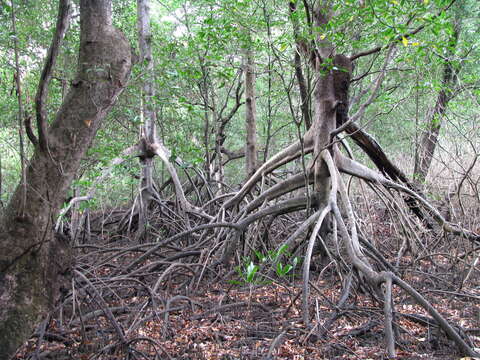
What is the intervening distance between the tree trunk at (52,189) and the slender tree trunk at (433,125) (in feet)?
12.9

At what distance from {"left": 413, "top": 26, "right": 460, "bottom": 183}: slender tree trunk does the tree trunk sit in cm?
392

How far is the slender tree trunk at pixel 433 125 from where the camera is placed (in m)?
5.45

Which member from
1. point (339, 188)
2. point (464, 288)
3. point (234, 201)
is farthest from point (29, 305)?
point (464, 288)

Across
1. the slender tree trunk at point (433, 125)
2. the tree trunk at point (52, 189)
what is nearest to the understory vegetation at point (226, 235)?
the tree trunk at point (52, 189)

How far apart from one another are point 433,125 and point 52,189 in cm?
675

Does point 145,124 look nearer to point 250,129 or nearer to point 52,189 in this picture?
point 250,129

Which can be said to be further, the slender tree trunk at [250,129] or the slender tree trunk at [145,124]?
the slender tree trunk at [250,129]

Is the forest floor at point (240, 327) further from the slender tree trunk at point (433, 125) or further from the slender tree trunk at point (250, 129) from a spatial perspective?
the slender tree trunk at point (250, 129)

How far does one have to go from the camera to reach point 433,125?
7.00 m

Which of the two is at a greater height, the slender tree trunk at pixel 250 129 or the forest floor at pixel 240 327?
the slender tree trunk at pixel 250 129

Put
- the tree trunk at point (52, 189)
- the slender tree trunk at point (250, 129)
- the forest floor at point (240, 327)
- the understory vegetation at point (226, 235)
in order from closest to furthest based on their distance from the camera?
1. the tree trunk at point (52, 189)
2. the understory vegetation at point (226, 235)
3. the forest floor at point (240, 327)
4. the slender tree trunk at point (250, 129)

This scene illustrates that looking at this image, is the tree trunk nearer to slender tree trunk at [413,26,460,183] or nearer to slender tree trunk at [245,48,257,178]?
slender tree trunk at [413,26,460,183]

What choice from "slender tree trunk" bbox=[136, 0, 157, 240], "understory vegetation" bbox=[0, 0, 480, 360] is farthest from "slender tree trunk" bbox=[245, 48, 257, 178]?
"slender tree trunk" bbox=[136, 0, 157, 240]

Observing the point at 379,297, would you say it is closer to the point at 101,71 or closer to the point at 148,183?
the point at 101,71
